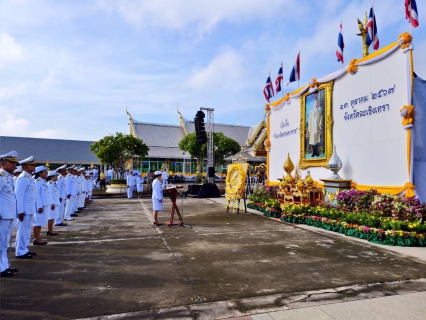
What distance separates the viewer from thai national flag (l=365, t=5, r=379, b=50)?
839 cm

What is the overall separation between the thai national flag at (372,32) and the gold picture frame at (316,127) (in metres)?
1.57

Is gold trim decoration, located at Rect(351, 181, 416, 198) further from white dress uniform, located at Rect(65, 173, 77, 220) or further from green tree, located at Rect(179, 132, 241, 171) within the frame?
green tree, located at Rect(179, 132, 241, 171)

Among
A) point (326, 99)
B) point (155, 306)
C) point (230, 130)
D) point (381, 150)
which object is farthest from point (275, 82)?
point (230, 130)

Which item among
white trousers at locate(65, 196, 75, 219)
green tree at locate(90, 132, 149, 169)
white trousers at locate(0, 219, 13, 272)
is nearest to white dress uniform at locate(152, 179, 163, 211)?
white trousers at locate(65, 196, 75, 219)

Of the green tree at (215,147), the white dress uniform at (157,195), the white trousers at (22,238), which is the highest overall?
the green tree at (215,147)

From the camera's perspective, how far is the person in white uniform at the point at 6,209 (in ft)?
13.6

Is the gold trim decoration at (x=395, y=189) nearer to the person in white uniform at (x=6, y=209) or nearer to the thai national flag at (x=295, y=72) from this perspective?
the thai national flag at (x=295, y=72)

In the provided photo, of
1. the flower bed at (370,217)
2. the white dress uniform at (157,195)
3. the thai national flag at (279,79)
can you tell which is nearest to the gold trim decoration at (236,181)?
the flower bed at (370,217)

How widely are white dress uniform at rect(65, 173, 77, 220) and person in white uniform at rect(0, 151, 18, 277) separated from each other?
5.08 meters

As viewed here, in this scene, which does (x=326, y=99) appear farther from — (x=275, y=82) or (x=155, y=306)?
(x=155, y=306)

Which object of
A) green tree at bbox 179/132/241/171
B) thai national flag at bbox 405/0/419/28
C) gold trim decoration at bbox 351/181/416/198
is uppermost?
thai national flag at bbox 405/0/419/28

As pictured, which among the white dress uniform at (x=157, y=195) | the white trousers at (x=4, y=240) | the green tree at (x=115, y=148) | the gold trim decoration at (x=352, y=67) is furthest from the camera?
the green tree at (x=115, y=148)

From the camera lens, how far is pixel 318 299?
3.33 metres

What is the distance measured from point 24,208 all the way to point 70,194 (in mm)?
4622
